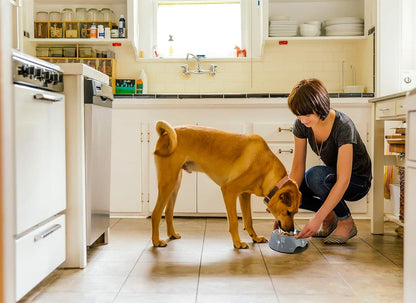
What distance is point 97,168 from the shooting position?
2453 mm

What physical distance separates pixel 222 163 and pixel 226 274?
73cm

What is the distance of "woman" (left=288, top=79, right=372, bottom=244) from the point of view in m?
2.45

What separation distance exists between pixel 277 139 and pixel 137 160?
1.10m

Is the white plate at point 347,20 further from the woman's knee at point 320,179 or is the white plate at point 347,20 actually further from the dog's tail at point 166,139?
the dog's tail at point 166,139

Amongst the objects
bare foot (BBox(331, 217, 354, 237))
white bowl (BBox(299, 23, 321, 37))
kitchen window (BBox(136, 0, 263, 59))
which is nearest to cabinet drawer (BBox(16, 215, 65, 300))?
bare foot (BBox(331, 217, 354, 237))

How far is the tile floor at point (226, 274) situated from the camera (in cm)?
189

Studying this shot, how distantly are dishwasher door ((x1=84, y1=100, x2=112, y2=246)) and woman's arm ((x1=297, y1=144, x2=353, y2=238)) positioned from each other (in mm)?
1074

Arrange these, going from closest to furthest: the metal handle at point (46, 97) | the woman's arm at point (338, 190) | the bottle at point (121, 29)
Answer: the metal handle at point (46, 97)
the woman's arm at point (338, 190)
the bottle at point (121, 29)

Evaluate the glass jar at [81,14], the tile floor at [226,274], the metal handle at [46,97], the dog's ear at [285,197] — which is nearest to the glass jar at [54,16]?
the glass jar at [81,14]

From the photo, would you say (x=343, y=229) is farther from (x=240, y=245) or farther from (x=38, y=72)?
(x=38, y=72)

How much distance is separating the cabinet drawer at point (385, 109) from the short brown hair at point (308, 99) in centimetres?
51

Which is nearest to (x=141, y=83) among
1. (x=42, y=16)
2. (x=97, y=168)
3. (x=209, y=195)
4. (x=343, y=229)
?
(x=42, y=16)

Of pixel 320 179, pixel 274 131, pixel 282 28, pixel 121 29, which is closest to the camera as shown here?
pixel 320 179

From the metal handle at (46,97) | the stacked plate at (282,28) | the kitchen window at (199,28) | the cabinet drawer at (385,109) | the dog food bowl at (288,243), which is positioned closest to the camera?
the metal handle at (46,97)
